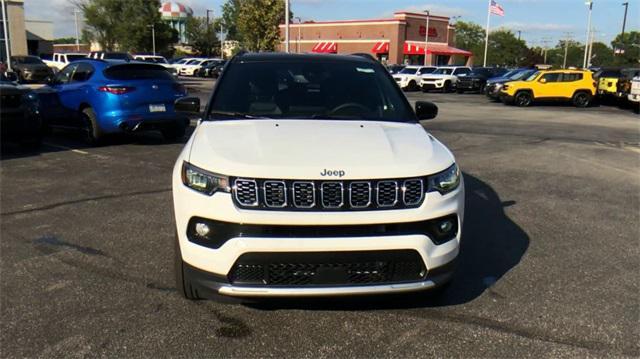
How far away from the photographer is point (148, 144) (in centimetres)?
1073

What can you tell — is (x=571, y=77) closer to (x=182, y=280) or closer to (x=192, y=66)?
(x=182, y=280)

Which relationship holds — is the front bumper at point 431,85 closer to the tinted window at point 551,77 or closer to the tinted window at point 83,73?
the tinted window at point 551,77

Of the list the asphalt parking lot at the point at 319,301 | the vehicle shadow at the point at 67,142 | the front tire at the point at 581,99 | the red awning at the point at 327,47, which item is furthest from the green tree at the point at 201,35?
the asphalt parking lot at the point at 319,301

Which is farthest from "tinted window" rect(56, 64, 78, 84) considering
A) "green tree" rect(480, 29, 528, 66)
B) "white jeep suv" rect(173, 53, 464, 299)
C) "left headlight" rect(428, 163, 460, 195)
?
"green tree" rect(480, 29, 528, 66)

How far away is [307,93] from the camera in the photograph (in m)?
4.43

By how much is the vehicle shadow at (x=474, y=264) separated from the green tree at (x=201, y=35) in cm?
10081

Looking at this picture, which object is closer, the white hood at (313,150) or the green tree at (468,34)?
the white hood at (313,150)

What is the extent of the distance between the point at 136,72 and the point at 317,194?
8.26m

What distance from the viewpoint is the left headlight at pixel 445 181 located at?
3225mm

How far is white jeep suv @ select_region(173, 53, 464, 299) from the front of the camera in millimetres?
2979

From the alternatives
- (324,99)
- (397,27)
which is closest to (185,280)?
(324,99)

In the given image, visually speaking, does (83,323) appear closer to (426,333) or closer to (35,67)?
(426,333)

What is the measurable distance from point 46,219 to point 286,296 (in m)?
3.76

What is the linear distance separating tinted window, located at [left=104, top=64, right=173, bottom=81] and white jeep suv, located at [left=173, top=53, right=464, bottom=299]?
7317 millimetres
